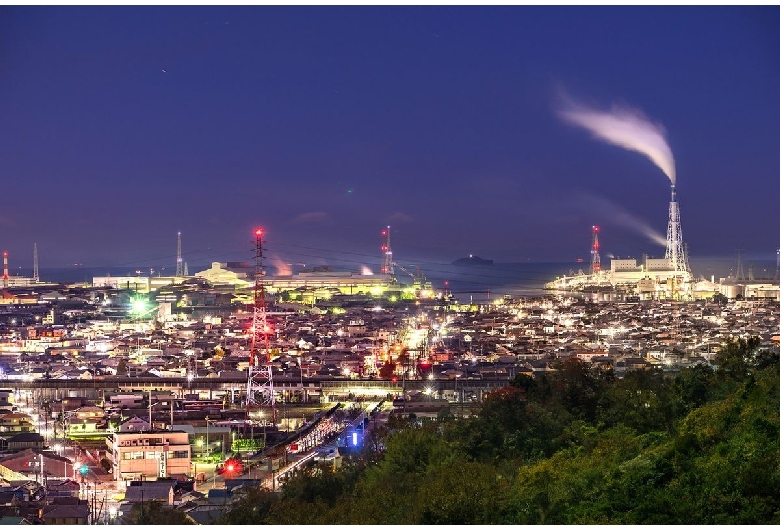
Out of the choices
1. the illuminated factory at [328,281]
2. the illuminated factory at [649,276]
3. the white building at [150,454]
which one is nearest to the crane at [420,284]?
the illuminated factory at [328,281]

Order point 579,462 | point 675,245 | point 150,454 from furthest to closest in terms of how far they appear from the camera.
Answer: point 675,245 → point 150,454 → point 579,462

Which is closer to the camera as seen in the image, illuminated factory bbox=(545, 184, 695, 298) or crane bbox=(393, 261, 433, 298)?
illuminated factory bbox=(545, 184, 695, 298)

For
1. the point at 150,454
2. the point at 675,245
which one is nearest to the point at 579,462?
the point at 150,454

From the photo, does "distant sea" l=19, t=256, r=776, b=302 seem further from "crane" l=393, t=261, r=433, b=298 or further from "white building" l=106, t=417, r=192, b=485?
"white building" l=106, t=417, r=192, b=485

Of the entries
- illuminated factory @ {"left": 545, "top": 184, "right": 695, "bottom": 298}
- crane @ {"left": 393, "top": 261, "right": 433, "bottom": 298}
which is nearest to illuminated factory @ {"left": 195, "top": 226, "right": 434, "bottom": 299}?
crane @ {"left": 393, "top": 261, "right": 433, "bottom": 298}

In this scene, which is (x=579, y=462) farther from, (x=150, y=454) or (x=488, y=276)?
(x=488, y=276)

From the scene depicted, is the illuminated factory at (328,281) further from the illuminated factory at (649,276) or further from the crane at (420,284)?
the illuminated factory at (649,276)

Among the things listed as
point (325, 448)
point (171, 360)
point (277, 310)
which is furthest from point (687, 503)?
point (277, 310)

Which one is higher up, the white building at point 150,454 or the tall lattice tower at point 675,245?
the tall lattice tower at point 675,245

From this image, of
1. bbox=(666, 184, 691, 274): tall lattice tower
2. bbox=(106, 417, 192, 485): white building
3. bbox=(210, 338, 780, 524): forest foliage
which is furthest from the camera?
bbox=(666, 184, 691, 274): tall lattice tower
